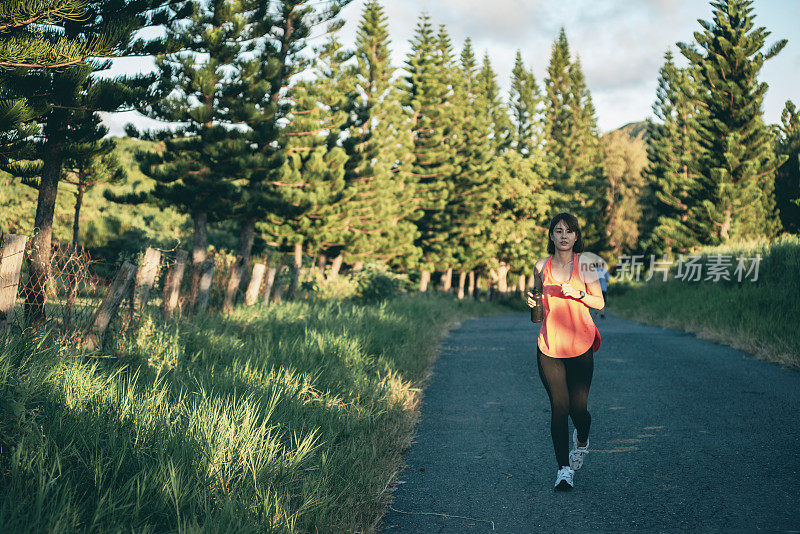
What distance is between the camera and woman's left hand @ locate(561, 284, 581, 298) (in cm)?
393

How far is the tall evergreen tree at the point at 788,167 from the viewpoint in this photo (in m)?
34.4

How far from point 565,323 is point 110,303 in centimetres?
407

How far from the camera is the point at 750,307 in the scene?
12430 millimetres

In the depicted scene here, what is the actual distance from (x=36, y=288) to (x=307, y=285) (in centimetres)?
904

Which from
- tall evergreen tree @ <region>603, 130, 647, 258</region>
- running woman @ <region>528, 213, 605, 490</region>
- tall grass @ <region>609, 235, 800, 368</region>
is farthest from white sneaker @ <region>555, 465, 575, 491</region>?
tall evergreen tree @ <region>603, 130, 647, 258</region>

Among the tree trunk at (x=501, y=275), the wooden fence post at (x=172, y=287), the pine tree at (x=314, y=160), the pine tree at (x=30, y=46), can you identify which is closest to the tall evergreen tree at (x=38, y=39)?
the pine tree at (x=30, y=46)

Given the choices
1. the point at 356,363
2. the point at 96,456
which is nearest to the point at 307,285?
the point at 356,363

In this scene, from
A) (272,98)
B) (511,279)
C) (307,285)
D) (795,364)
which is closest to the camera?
(795,364)

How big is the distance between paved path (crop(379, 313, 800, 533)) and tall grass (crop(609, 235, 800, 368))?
1591 mm

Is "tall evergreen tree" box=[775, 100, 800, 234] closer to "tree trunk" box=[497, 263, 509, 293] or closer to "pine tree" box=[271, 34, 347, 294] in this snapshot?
"tree trunk" box=[497, 263, 509, 293]

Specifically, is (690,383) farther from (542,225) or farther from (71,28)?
(542,225)

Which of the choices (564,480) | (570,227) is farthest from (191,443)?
(570,227)

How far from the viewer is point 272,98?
2169 centimetres

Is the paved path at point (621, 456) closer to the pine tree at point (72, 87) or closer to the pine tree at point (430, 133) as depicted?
the pine tree at point (72, 87)
